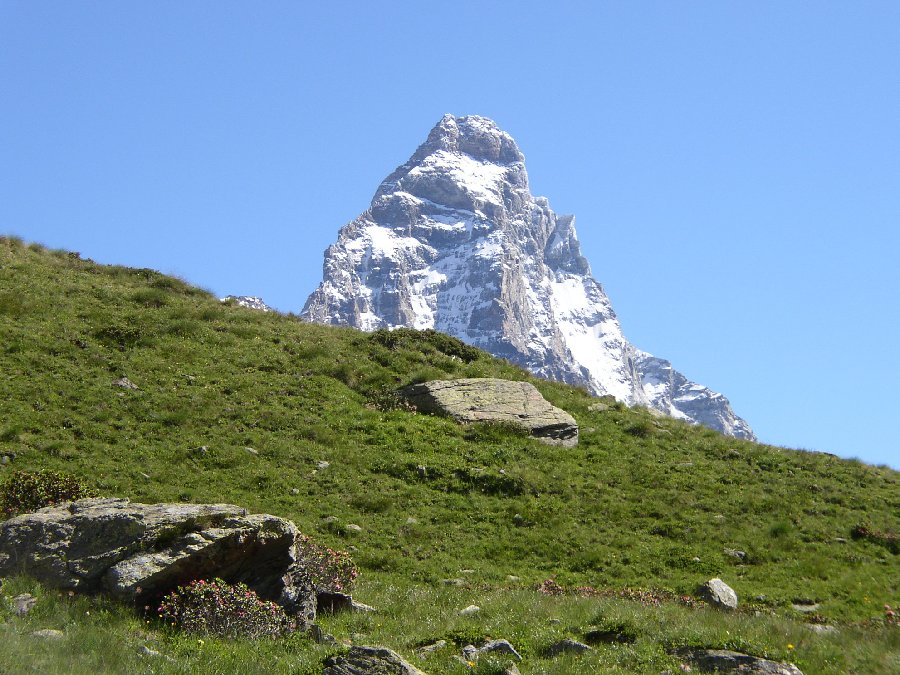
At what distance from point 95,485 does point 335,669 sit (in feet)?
48.0

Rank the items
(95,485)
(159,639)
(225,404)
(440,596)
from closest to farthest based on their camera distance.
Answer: (159,639), (440,596), (95,485), (225,404)

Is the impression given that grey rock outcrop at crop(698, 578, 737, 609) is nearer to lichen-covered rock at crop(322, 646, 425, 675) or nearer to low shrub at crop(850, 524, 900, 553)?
low shrub at crop(850, 524, 900, 553)

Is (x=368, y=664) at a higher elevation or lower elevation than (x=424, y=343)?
lower

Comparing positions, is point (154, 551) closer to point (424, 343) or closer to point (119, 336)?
point (119, 336)

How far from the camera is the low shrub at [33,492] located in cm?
1745

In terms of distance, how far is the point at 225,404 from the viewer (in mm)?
28797

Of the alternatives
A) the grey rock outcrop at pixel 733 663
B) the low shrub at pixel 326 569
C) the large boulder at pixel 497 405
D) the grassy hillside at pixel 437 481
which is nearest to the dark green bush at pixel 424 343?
the grassy hillside at pixel 437 481

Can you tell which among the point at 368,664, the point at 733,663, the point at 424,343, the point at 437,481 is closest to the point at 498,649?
the point at 368,664

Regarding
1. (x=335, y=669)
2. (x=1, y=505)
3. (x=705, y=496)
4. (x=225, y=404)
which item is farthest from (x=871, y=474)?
(x=1, y=505)

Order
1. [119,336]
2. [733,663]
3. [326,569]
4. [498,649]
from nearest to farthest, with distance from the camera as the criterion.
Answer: [733,663] → [498,649] → [326,569] → [119,336]

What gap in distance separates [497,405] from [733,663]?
21.4 meters

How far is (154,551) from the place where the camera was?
1270cm

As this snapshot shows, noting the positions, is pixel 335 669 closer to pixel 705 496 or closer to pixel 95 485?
pixel 95 485

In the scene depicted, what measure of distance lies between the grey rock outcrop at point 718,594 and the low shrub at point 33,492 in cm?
1486
